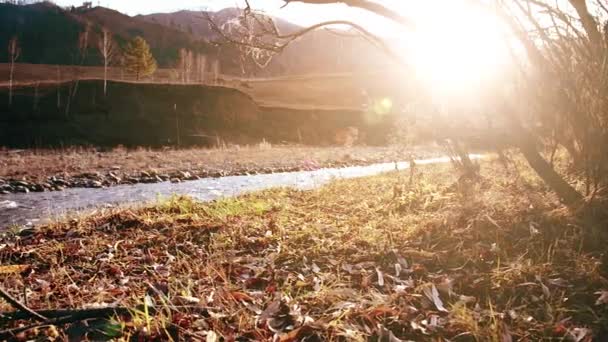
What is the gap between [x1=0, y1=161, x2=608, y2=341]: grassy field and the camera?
2219 millimetres

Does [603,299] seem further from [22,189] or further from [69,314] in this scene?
[22,189]

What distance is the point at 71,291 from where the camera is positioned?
299 cm

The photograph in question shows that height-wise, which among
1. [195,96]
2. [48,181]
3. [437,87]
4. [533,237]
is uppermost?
[195,96]

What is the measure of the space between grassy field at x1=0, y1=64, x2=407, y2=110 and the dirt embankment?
5.22m

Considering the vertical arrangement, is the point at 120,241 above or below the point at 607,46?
below

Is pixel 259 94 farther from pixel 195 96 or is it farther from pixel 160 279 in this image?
pixel 160 279

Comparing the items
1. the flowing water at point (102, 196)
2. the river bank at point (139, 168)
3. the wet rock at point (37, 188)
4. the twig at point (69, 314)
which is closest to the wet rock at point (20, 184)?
the river bank at point (139, 168)

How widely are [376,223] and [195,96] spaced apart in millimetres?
44253

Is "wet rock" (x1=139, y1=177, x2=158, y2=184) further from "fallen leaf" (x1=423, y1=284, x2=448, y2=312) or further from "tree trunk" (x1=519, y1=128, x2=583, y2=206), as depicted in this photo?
"fallen leaf" (x1=423, y1=284, x2=448, y2=312)

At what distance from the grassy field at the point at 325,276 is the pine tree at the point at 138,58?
55702 mm

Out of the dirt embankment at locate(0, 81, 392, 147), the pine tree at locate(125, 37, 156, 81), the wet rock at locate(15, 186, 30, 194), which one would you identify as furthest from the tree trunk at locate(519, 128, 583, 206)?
the pine tree at locate(125, 37, 156, 81)

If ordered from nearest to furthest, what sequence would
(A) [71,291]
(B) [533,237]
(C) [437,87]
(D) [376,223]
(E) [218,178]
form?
1. (A) [71,291]
2. (B) [533,237]
3. (D) [376,223]
4. (C) [437,87]
5. (E) [218,178]

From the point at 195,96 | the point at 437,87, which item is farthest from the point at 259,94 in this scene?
the point at 437,87

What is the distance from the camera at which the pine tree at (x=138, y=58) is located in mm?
55719
